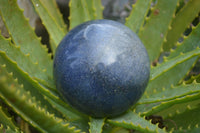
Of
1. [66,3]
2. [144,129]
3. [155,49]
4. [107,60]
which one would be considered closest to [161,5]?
[155,49]

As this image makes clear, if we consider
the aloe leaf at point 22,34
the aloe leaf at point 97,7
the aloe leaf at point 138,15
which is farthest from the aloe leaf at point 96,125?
the aloe leaf at point 97,7

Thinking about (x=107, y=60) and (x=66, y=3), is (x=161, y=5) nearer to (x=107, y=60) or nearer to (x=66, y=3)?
(x=107, y=60)

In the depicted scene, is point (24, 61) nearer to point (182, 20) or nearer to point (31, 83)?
point (31, 83)

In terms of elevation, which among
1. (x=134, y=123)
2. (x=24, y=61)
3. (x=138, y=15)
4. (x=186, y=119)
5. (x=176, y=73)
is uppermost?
(x=24, y=61)

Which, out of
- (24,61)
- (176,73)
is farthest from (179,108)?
(24,61)

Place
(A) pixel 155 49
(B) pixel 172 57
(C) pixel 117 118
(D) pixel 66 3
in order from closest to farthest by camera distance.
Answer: (C) pixel 117 118 < (B) pixel 172 57 < (A) pixel 155 49 < (D) pixel 66 3

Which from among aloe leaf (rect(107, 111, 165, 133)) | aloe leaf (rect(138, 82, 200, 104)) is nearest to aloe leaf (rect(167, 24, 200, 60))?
aloe leaf (rect(138, 82, 200, 104))

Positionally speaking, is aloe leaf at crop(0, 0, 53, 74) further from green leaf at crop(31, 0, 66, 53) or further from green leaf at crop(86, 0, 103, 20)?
green leaf at crop(86, 0, 103, 20)
